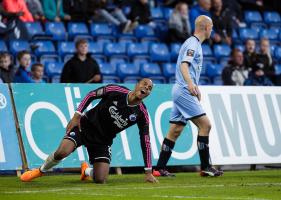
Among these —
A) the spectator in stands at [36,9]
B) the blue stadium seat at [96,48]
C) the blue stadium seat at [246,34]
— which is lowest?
the blue stadium seat at [246,34]

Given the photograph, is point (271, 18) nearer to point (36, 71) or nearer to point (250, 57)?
point (250, 57)

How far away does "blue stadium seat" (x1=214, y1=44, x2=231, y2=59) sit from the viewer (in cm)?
2136

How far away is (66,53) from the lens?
19.1 metres

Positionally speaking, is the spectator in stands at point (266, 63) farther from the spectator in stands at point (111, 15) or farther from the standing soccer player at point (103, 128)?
the standing soccer player at point (103, 128)

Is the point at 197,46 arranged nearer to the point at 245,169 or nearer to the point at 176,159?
the point at 176,159

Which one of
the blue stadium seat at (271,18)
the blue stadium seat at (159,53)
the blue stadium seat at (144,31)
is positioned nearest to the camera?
the blue stadium seat at (159,53)

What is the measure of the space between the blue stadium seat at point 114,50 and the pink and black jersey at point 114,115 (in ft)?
26.6

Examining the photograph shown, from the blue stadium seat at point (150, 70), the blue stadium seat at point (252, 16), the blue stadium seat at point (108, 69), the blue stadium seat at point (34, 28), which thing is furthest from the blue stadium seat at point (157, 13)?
the blue stadium seat at point (34, 28)

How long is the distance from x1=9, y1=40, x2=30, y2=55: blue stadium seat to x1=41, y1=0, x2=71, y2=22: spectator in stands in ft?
5.54

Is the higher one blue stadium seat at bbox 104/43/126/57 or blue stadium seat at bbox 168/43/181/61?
blue stadium seat at bbox 104/43/126/57

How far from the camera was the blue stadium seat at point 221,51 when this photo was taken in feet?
70.1

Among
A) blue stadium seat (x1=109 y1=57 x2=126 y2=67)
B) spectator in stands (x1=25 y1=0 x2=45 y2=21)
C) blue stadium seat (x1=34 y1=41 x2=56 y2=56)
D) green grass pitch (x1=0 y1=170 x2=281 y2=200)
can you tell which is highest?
spectator in stands (x1=25 y1=0 x2=45 y2=21)

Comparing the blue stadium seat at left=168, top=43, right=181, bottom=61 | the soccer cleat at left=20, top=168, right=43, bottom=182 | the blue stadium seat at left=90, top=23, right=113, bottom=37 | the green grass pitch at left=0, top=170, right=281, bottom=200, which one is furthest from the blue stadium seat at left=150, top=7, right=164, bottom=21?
the soccer cleat at left=20, top=168, right=43, bottom=182

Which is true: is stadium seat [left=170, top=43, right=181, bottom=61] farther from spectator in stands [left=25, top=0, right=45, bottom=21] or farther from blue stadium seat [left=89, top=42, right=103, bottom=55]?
spectator in stands [left=25, top=0, right=45, bottom=21]
